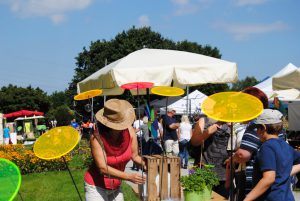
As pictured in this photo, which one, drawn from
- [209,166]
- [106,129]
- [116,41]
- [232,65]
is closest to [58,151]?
[106,129]

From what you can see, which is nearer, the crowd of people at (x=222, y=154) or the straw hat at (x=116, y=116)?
the crowd of people at (x=222, y=154)

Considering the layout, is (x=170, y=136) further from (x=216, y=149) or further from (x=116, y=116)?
(x=116, y=116)

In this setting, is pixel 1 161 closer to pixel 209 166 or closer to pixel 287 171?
pixel 287 171

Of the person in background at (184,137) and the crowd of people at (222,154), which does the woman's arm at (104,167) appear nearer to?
the crowd of people at (222,154)

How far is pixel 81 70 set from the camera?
5112 cm

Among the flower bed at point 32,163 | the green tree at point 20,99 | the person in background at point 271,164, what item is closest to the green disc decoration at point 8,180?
the person in background at point 271,164

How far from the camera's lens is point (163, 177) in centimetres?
724

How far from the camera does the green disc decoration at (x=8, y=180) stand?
3033 millimetres

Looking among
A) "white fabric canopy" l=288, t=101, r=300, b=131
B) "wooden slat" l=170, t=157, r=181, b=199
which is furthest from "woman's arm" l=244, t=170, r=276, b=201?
"white fabric canopy" l=288, t=101, r=300, b=131

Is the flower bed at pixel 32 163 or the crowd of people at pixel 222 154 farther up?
the crowd of people at pixel 222 154

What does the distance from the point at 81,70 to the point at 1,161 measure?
159 feet

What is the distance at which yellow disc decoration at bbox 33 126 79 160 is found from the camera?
12.7 feet

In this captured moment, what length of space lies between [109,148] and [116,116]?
0.96ft

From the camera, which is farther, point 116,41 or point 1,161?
point 116,41
